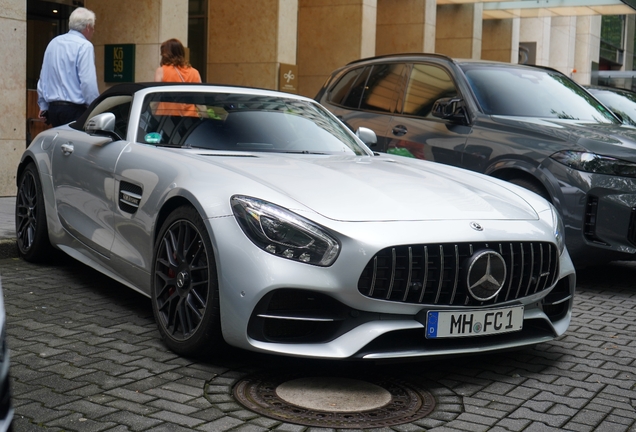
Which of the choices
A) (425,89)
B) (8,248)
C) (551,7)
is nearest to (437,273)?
(8,248)

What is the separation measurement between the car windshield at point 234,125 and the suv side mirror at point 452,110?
196 cm

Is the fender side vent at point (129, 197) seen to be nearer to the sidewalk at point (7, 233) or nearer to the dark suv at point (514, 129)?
the sidewalk at point (7, 233)

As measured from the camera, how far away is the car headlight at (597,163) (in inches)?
257

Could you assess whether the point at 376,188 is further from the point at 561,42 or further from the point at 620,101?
the point at 561,42

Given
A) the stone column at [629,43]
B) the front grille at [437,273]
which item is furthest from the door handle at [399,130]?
the stone column at [629,43]

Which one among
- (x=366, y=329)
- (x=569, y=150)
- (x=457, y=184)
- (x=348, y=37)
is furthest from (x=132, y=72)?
(x=366, y=329)

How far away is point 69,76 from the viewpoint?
8.23 m

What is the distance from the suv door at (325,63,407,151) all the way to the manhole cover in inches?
174

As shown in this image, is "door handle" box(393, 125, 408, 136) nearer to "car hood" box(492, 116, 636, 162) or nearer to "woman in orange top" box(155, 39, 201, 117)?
"car hood" box(492, 116, 636, 162)

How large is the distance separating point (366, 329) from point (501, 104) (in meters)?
4.28

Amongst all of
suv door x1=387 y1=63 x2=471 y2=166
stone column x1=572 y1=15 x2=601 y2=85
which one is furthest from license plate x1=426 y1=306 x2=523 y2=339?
stone column x1=572 y1=15 x2=601 y2=85

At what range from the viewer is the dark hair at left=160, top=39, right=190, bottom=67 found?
920 cm

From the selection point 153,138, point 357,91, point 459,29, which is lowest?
point 153,138

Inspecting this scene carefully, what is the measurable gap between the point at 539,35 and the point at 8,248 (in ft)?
99.9
